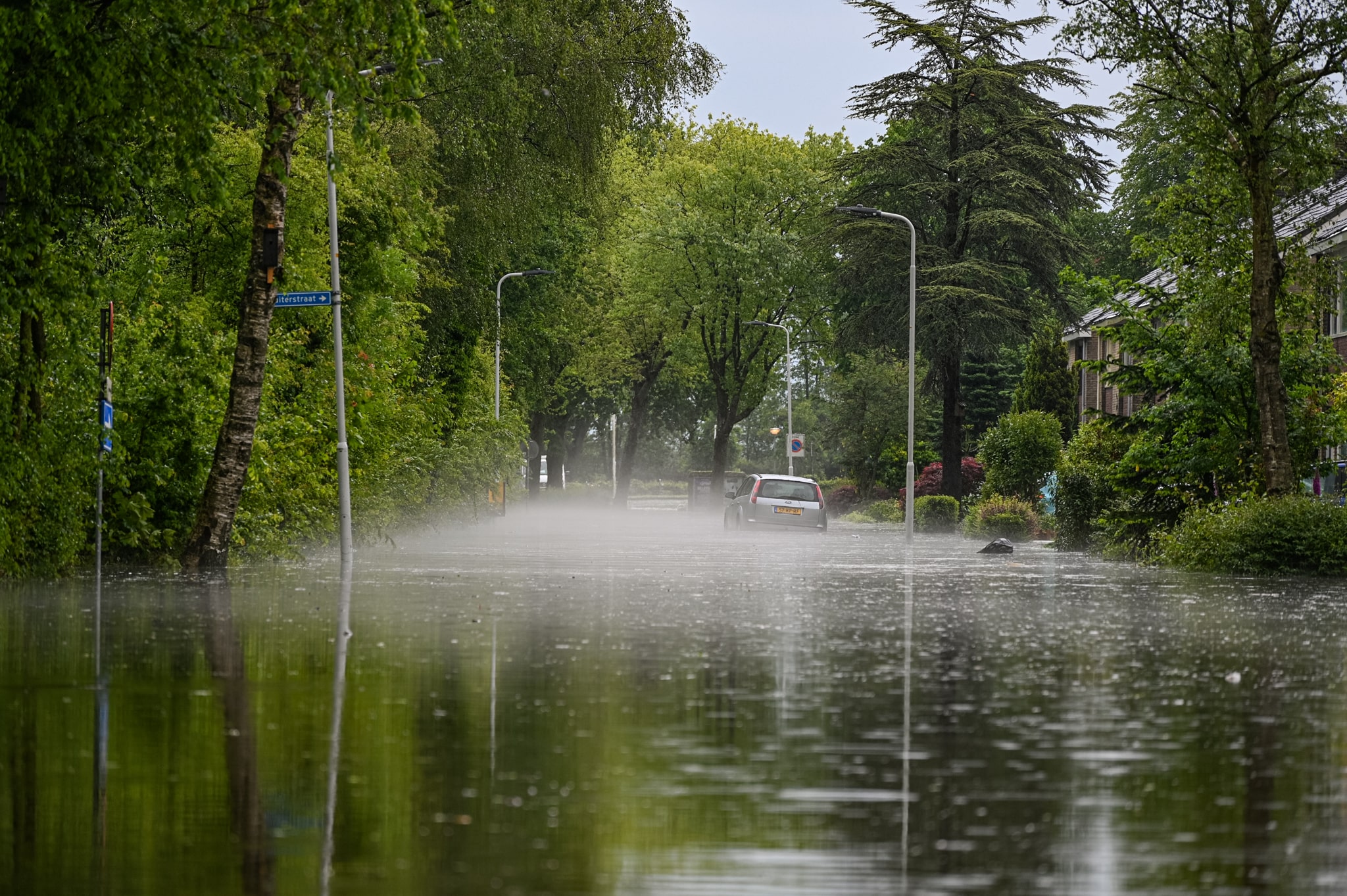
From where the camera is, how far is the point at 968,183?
189 ft

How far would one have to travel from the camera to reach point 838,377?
81750 millimetres

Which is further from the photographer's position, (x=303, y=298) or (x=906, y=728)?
(x=303, y=298)

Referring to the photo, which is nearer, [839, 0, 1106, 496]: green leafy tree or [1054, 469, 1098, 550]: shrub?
[1054, 469, 1098, 550]: shrub

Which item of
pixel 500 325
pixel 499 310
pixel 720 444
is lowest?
pixel 720 444

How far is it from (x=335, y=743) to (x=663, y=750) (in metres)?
1.56

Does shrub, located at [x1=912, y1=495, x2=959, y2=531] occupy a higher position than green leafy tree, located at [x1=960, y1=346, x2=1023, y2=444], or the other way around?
green leafy tree, located at [x1=960, y1=346, x2=1023, y2=444]

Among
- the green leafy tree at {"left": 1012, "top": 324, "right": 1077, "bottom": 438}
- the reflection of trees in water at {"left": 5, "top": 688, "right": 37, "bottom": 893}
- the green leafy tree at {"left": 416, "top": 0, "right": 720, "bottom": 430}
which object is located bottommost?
the reflection of trees in water at {"left": 5, "top": 688, "right": 37, "bottom": 893}

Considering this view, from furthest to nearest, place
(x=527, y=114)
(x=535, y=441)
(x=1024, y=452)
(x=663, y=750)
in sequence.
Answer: (x=535, y=441) → (x=1024, y=452) → (x=527, y=114) → (x=663, y=750)

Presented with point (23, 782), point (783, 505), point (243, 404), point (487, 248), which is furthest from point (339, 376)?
point (23, 782)

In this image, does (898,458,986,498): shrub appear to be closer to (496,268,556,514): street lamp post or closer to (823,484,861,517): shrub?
(823,484,861,517): shrub

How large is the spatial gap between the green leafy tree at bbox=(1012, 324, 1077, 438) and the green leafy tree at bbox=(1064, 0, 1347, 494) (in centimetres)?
4271

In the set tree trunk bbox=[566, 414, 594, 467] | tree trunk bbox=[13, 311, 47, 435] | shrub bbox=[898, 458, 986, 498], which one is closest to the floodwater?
tree trunk bbox=[13, 311, 47, 435]

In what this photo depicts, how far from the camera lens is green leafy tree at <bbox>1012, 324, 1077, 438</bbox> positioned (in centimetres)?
7056

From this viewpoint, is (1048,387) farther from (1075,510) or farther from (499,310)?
(1075,510)
